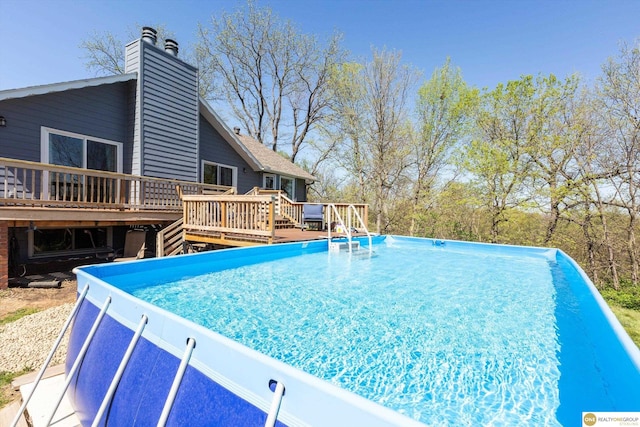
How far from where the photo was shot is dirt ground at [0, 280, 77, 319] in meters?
4.98

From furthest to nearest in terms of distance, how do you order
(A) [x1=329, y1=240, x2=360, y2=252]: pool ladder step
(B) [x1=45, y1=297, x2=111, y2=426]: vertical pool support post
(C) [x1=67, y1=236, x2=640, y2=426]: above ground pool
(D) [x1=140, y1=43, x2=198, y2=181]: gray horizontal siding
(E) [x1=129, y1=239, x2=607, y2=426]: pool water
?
(D) [x1=140, y1=43, x2=198, y2=181]: gray horizontal siding, (A) [x1=329, y1=240, x2=360, y2=252]: pool ladder step, (B) [x1=45, y1=297, x2=111, y2=426]: vertical pool support post, (E) [x1=129, y1=239, x2=607, y2=426]: pool water, (C) [x1=67, y1=236, x2=640, y2=426]: above ground pool

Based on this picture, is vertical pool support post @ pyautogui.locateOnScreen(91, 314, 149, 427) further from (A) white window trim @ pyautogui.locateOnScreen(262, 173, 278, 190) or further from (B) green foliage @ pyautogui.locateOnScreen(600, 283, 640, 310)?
(A) white window trim @ pyautogui.locateOnScreen(262, 173, 278, 190)

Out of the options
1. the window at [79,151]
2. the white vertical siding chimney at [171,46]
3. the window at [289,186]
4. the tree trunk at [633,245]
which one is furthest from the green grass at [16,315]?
the tree trunk at [633,245]

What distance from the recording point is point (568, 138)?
11.5 m

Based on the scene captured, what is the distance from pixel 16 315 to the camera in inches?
180

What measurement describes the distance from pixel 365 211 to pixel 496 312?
6934 millimetres

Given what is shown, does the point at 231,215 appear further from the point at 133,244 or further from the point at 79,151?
the point at 79,151

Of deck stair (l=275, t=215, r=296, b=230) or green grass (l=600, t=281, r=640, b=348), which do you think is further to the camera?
deck stair (l=275, t=215, r=296, b=230)

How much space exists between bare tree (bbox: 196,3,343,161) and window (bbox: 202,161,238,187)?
1020 centimetres

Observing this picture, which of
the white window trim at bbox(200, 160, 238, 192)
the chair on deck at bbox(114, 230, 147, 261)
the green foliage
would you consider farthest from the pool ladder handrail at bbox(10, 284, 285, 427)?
the green foliage

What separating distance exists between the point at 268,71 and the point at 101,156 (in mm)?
17310

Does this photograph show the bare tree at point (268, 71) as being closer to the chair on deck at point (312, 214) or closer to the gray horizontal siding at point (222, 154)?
the gray horizontal siding at point (222, 154)

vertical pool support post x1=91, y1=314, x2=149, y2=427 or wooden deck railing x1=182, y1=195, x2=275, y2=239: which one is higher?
wooden deck railing x1=182, y1=195, x2=275, y2=239

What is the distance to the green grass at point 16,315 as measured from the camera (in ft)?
14.2
